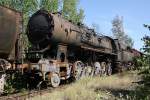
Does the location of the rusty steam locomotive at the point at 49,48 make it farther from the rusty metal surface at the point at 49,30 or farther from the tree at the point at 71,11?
the tree at the point at 71,11

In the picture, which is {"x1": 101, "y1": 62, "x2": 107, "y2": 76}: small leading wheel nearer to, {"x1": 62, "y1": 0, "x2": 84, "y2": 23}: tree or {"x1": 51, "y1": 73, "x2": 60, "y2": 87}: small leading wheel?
{"x1": 51, "y1": 73, "x2": 60, "y2": 87}: small leading wheel

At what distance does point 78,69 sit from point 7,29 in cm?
818

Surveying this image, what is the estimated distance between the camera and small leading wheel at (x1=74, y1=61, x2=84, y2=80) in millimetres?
21184

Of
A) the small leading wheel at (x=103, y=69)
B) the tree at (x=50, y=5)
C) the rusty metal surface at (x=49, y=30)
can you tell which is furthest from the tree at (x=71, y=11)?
the rusty metal surface at (x=49, y=30)

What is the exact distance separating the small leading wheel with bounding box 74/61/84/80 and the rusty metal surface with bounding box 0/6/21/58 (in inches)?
266

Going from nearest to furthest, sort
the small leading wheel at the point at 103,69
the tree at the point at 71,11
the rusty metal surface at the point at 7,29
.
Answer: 1. the rusty metal surface at the point at 7,29
2. the small leading wheel at the point at 103,69
3. the tree at the point at 71,11

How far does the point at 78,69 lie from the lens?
71.6 ft

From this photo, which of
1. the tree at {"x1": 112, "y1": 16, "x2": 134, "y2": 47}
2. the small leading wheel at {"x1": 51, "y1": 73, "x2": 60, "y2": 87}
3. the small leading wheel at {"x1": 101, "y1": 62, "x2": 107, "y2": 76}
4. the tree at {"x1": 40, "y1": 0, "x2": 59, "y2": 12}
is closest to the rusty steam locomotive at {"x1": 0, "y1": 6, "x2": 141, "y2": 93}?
the small leading wheel at {"x1": 51, "y1": 73, "x2": 60, "y2": 87}

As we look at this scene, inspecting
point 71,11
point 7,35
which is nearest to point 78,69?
point 7,35

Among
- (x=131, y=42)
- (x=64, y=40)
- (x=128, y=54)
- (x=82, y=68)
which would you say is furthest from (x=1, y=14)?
(x=131, y=42)

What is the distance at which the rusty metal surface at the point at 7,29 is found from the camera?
1416cm

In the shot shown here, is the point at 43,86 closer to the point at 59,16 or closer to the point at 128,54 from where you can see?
the point at 59,16

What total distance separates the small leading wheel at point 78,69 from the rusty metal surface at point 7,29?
6744mm

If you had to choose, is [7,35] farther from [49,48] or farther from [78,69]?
[78,69]
